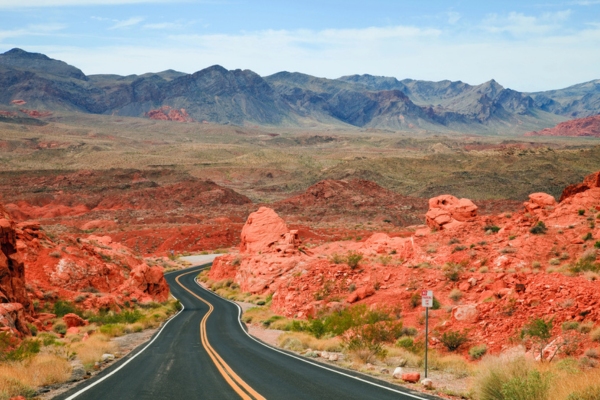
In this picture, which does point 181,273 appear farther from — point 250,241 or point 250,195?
point 250,195

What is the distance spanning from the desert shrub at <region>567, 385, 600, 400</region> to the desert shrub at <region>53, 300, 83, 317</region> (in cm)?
2354

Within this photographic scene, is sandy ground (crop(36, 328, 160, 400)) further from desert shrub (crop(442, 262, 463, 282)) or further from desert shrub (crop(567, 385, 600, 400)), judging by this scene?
desert shrub (crop(442, 262, 463, 282))

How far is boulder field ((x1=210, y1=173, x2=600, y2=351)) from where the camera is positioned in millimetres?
19719

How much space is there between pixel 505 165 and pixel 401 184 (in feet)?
83.6

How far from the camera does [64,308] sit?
27.7 meters

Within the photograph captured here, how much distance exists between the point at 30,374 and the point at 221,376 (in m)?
4.47

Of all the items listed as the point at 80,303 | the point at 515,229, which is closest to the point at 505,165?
the point at 515,229

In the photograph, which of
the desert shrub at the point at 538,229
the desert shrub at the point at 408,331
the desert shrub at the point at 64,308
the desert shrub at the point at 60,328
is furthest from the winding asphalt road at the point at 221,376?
the desert shrub at the point at 538,229

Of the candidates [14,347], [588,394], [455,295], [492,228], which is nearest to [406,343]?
[455,295]

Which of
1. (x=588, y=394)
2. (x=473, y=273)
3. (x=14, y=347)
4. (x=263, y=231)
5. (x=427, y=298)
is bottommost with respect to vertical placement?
(x=263, y=231)

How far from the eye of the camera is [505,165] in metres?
136

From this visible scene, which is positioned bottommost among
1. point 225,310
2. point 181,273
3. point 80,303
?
point 181,273

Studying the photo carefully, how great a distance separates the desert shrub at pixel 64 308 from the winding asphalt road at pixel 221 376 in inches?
204

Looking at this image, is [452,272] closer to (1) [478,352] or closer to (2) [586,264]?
(2) [586,264]
